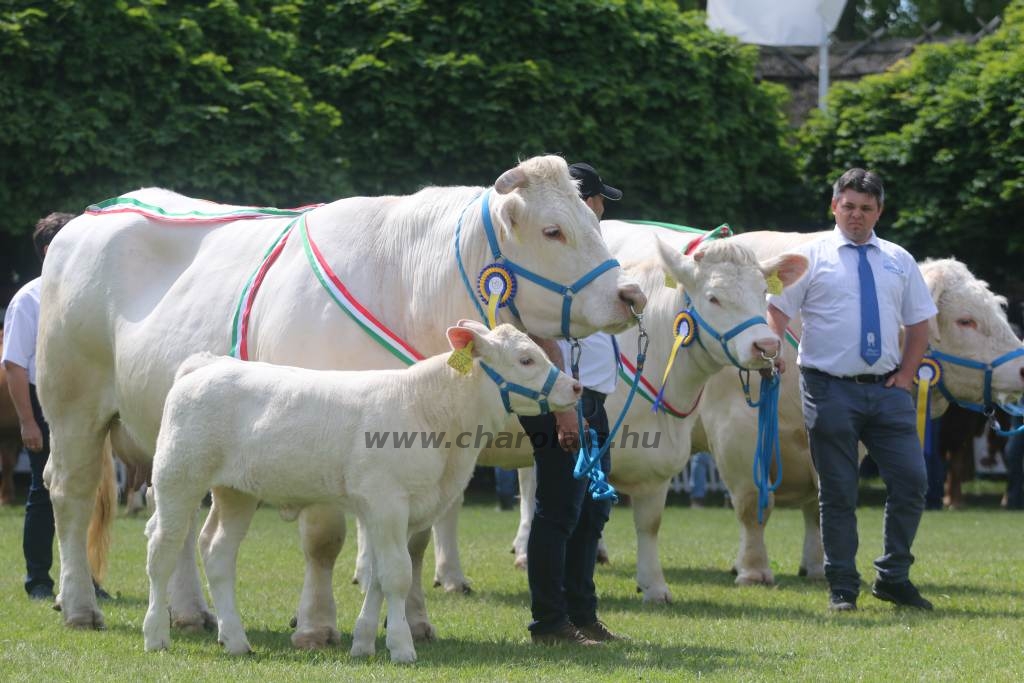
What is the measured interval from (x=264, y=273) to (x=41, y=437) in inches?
119

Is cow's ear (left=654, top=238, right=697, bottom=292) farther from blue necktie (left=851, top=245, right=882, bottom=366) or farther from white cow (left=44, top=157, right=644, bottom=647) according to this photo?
white cow (left=44, top=157, right=644, bottom=647)

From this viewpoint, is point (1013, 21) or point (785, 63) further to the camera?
point (785, 63)

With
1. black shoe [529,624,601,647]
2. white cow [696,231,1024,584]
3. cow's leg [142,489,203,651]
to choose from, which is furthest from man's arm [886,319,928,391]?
cow's leg [142,489,203,651]

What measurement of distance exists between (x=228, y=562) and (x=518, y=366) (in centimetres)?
172

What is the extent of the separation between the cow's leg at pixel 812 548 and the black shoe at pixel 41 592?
534 centimetres

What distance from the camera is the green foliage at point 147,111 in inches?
650

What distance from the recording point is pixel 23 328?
31.5ft

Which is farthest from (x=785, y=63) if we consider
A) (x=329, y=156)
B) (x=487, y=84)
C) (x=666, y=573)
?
(x=666, y=573)

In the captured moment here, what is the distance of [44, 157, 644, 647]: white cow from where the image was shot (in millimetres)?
6844

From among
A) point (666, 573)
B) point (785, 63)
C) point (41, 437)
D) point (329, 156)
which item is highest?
point (785, 63)

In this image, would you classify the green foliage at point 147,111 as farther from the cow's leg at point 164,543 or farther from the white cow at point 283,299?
the cow's leg at point 164,543

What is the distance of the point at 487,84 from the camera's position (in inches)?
742

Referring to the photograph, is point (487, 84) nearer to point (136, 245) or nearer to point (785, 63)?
point (785, 63)

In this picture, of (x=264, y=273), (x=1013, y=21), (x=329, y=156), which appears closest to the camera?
(x=264, y=273)
